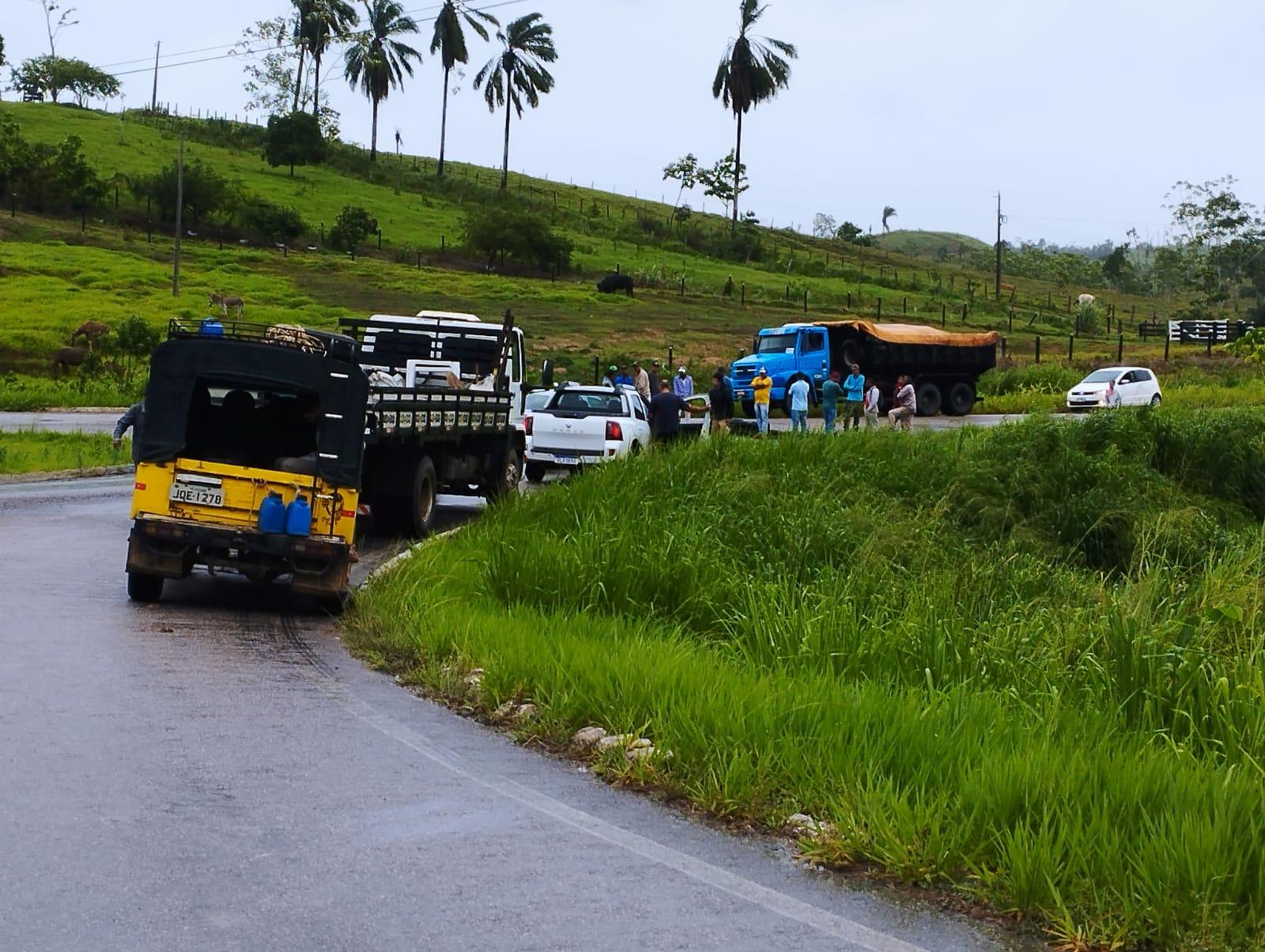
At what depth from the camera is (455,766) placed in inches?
303

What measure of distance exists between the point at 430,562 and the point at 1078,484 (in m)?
12.1

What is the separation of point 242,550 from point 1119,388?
112 feet

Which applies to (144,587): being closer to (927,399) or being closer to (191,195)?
(927,399)

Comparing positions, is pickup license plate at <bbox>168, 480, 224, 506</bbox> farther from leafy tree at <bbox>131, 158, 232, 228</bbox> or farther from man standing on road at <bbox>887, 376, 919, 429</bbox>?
leafy tree at <bbox>131, 158, 232, 228</bbox>

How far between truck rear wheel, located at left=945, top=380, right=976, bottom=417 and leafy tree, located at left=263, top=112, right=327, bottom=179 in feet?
206

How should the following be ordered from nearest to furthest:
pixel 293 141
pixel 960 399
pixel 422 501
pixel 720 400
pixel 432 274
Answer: pixel 422 501 → pixel 720 400 → pixel 960 399 → pixel 432 274 → pixel 293 141

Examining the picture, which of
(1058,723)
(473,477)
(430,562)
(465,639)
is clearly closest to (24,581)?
(430,562)

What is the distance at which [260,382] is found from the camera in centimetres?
1296

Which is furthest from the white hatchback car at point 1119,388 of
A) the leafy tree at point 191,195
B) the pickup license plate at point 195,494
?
the leafy tree at point 191,195

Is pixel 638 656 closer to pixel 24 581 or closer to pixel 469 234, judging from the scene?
pixel 24 581

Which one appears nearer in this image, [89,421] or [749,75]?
[89,421]

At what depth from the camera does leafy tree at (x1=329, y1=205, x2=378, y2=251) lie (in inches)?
3150

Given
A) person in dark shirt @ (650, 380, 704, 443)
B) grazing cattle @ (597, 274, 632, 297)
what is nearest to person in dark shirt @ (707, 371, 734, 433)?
person in dark shirt @ (650, 380, 704, 443)

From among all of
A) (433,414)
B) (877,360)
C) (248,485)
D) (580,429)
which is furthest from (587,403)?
(877,360)
